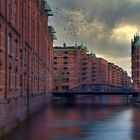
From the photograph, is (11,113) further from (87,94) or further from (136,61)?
(136,61)

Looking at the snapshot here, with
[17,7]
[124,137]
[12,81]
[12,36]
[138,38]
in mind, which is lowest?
[124,137]

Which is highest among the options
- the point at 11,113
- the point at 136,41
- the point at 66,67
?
the point at 136,41

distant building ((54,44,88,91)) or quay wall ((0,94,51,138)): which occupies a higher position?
distant building ((54,44,88,91))

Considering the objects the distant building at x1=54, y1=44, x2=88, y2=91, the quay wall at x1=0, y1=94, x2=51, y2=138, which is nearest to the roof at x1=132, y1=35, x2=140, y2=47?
the distant building at x1=54, y1=44, x2=88, y2=91

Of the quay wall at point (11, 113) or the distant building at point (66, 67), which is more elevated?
the distant building at point (66, 67)

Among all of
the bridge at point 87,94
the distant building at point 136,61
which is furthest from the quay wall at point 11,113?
the distant building at point 136,61

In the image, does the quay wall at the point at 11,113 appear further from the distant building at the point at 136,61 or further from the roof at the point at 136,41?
the roof at the point at 136,41

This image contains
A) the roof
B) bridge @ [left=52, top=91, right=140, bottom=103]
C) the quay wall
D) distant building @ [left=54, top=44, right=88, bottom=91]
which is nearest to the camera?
the quay wall

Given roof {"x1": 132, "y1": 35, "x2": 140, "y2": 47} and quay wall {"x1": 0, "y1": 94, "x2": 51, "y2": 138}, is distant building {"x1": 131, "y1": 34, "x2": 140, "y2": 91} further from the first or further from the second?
quay wall {"x1": 0, "y1": 94, "x2": 51, "y2": 138}

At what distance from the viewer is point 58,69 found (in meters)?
168

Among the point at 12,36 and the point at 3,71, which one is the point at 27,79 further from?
the point at 3,71

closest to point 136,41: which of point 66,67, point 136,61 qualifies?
point 136,61

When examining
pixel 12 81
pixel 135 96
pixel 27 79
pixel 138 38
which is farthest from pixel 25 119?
pixel 138 38

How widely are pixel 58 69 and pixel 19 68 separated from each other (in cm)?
12263
